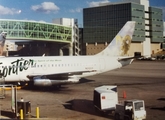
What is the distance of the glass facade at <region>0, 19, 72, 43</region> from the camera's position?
85.6 metres

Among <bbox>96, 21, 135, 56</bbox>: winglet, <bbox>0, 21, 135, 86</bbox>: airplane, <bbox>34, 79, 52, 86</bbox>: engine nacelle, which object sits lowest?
<bbox>34, 79, 52, 86</bbox>: engine nacelle

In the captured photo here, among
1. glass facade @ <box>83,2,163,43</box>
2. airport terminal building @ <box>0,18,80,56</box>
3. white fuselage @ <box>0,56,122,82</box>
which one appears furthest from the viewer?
glass facade @ <box>83,2,163,43</box>

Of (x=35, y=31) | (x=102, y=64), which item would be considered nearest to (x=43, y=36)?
(x=35, y=31)

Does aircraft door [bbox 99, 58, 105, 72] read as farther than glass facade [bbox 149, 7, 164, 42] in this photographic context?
No

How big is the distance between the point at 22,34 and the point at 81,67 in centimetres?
5765

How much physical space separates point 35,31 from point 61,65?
61.7 m

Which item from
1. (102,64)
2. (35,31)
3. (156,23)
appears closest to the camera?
(102,64)

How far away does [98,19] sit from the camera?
350 feet

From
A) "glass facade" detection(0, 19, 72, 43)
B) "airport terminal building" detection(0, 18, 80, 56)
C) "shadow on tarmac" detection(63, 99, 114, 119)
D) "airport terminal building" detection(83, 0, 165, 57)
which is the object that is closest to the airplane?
"shadow on tarmac" detection(63, 99, 114, 119)

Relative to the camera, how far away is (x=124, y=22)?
10181 cm

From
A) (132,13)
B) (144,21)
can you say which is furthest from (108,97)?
(132,13)

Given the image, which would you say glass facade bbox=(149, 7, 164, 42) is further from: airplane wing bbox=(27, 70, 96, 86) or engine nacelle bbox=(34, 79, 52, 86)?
engine nacelle bbox=(34, 79, 52, 86)

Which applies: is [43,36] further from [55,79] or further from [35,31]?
[55,79]

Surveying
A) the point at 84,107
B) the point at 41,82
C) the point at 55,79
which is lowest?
the point at 84,107
